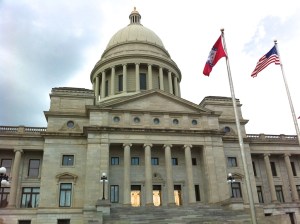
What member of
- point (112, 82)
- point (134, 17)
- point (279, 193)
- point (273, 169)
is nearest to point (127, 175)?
point (112, 82)

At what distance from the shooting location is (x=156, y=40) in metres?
57.6

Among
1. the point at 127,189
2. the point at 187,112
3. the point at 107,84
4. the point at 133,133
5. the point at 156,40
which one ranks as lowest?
the point at 127,189

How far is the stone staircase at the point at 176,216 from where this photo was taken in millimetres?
25250

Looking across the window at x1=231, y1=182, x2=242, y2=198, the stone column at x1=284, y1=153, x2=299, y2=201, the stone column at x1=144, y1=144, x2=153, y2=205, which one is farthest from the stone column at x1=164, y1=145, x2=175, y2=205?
the stone column at x1=284, y1=153, x2=299, y2=201

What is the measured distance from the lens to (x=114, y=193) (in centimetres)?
3356

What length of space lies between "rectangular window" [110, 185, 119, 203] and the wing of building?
0.34ft

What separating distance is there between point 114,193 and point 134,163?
164 inches

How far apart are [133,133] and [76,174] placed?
7655mm

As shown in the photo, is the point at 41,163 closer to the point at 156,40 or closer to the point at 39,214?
the point at 39,214

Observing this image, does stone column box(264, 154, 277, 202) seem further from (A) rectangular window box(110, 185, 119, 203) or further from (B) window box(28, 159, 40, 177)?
(B) window box(28, 159, 40, 177)

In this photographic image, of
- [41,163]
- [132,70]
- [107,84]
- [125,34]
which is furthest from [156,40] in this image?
[41,163]

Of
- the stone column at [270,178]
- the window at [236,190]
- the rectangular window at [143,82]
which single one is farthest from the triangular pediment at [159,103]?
the rectangular window at [143,82]

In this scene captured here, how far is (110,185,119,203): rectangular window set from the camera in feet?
109

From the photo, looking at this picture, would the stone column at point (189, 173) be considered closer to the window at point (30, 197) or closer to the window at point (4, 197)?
the window at point (30, 197)
